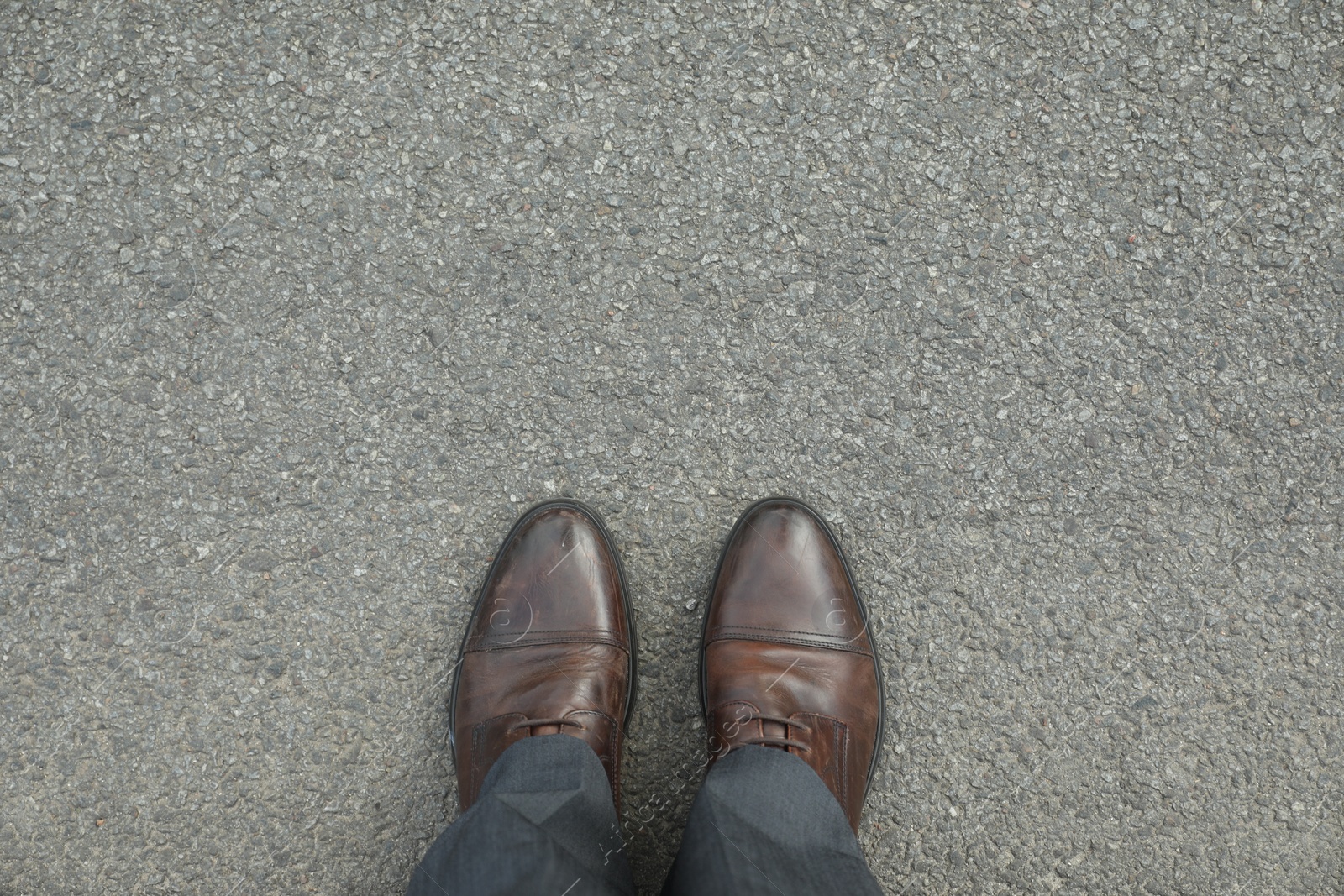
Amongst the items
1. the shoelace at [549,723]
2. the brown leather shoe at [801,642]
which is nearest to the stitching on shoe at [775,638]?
the brown leather shoe at [801,642]

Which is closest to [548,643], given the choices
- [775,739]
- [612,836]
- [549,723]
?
[549,723]

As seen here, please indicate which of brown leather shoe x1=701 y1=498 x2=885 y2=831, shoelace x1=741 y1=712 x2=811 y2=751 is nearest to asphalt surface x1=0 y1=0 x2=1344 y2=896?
brown leather shoe x1=701 y1=498 x2=885 y2=831

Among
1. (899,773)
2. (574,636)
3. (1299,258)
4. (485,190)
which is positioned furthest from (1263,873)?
(485,190)

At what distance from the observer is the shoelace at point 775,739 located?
1644 mm

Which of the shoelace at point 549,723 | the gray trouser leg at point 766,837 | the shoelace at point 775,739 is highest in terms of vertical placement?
the gray trouser leg at point 766,837

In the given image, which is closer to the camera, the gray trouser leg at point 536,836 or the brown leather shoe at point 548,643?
the gray trouser leg at point 536,836

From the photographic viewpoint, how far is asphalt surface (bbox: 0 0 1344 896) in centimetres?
168

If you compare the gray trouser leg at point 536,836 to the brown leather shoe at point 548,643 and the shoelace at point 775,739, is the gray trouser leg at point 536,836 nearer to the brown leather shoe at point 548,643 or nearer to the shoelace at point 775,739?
the brown leather shoe at point 548,643

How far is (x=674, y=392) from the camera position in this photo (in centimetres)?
169

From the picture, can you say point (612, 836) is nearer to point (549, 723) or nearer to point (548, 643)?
point (549, 723)

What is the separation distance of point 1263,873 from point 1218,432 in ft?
3.23

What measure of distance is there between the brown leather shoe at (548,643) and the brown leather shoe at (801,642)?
0.21 meters

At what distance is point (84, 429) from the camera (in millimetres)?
1679

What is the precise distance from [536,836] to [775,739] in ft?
1.80
